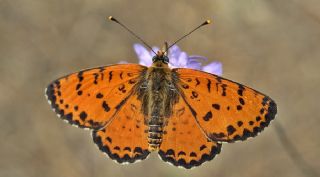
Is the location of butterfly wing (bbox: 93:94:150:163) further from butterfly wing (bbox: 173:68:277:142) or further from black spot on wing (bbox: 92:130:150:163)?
butterfly wing (bbox: 173:68:277:142)

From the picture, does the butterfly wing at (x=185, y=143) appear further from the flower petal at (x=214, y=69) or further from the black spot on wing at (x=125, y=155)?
the flower petal at (x=214, y=69)

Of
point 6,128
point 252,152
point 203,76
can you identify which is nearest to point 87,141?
point 6,128

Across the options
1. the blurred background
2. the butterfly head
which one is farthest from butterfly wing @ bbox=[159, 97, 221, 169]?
the blurred background

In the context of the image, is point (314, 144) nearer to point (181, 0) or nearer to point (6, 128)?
point (181, 0)

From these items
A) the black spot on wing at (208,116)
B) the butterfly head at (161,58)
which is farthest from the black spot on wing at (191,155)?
the butterfly head at (161,58)

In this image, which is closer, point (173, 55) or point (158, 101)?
point (158, 101)

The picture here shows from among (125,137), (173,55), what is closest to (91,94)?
(125,137)

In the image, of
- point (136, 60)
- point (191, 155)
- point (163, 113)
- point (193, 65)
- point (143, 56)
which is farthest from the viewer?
point (136, 60)

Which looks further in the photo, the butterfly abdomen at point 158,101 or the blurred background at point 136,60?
the blurred background at point 136,60

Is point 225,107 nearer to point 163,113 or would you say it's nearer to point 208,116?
point 208,116
